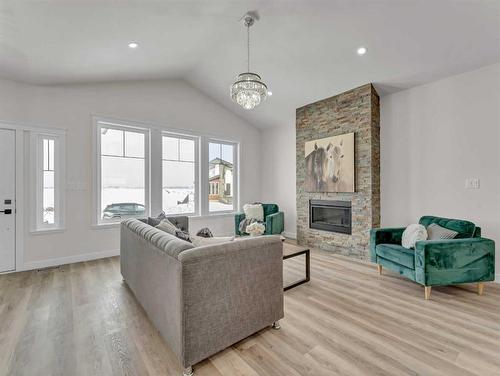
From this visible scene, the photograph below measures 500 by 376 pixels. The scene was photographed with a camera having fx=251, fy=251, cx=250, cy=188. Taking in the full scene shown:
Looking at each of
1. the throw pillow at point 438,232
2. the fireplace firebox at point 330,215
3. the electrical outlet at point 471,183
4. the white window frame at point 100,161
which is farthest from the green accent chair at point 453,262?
the white window frame at point 100,161

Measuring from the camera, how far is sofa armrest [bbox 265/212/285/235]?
5111 mm

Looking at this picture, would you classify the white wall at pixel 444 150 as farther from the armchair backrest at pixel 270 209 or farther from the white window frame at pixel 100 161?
the white window frame at pixel 100 161

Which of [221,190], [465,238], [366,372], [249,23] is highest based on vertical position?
[249,23]

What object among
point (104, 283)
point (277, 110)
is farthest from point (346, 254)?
point (104, 283)

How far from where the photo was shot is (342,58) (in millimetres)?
3586

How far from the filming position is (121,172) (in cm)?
459

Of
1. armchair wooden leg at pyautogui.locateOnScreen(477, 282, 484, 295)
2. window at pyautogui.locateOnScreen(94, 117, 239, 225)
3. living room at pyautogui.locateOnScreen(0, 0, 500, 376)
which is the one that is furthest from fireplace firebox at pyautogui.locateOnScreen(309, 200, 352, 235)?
window at pyautogui.locateOnScreen(94, 117, 239, 225)

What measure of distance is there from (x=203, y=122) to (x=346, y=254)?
393 cm

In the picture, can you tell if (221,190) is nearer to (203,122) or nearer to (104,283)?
(203,122)

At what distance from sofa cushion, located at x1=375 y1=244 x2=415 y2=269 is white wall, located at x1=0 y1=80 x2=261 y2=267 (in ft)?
12.0

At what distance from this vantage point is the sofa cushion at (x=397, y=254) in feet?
9.48

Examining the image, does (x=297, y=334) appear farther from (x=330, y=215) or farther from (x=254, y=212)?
(x=254, y=212)

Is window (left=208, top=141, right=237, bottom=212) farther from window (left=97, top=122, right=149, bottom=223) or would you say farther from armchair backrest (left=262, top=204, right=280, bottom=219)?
window (left=97, top=122, right=149, bottom=223)

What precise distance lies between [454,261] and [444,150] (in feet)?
5.66
